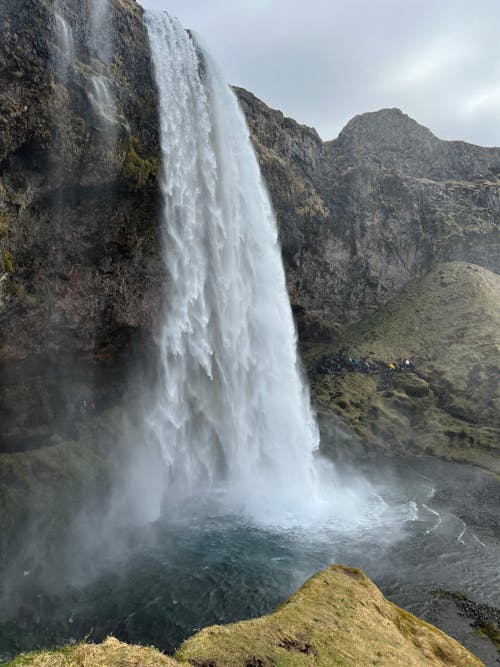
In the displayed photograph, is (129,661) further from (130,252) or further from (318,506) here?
(130,252)

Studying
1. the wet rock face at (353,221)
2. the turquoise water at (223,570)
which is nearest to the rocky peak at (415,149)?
the wet rock face at (353,221)

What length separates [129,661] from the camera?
22.5 ft

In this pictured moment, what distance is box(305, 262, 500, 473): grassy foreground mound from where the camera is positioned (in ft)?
142

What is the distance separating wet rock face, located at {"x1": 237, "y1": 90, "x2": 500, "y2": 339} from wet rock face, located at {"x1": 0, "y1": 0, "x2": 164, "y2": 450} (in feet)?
64.8

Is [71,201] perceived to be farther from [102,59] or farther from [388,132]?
[388,132]

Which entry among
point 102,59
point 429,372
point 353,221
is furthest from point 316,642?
point 353,221

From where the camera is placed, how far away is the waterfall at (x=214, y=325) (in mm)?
33062

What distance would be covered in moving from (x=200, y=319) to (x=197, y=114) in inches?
603

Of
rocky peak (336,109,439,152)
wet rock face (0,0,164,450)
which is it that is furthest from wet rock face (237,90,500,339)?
wet rock face (0,0,164,450)

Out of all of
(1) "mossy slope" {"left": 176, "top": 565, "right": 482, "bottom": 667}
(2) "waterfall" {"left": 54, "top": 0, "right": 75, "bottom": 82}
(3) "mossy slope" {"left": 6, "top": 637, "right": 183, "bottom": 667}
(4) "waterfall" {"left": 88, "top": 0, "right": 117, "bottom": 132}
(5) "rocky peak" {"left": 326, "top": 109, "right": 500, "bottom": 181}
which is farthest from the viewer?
(5) "rocky peak" {"left": 326, "top": 109, "right": 500, "bottom": 181}

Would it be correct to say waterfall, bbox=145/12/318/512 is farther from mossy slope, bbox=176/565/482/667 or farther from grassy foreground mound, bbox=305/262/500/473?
mossy slope, bbox=176/565/482/667

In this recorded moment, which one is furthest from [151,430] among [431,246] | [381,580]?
[431,246]

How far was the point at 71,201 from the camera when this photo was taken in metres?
29.0

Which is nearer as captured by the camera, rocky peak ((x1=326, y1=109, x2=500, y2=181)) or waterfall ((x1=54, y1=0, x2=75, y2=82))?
waterfall ((x1=54, y1=0, x2=75, y2=82))
